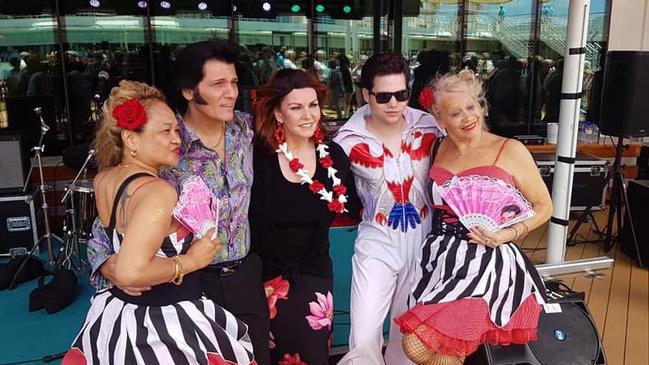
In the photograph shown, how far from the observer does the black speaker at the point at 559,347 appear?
2.30 m

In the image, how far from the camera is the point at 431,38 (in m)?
8.02

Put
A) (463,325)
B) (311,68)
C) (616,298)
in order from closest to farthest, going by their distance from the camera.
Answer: (463,325) → (616,298) → (311,68)

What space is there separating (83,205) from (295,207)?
2454mm

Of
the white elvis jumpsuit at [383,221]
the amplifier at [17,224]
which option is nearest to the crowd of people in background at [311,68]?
the amplifier at [17,224]

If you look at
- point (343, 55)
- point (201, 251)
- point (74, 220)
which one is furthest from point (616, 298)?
point (343, 55)

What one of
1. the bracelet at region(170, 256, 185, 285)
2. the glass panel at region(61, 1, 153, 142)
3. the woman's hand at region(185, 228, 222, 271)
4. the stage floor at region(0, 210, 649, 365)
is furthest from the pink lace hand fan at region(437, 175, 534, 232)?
the glass panel at region(61, 1, 153, 142)

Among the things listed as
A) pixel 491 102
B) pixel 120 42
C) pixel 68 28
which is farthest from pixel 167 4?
pixel 491 102

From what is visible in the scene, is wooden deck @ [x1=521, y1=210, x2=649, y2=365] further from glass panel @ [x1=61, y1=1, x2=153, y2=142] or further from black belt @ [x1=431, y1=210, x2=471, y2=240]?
glass panel @ [x1=61, y1=1, x2=153, y2=142]

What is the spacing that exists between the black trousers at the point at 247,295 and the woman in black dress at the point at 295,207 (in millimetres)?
109

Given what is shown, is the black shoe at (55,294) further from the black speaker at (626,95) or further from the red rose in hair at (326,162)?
the black speaker at (626,95)

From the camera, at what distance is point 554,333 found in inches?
94.4

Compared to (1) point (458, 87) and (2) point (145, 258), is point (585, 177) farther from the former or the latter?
(2) point (145, 258)

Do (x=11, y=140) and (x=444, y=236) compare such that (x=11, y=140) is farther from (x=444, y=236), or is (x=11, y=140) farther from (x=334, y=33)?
(x=334, y=33)

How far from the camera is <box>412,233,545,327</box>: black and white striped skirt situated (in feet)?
Result: 6.19
